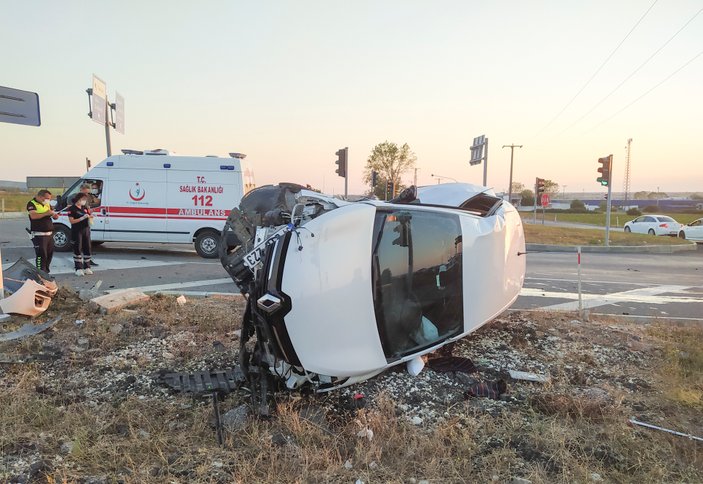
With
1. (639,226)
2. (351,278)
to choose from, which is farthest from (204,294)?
(639,226)

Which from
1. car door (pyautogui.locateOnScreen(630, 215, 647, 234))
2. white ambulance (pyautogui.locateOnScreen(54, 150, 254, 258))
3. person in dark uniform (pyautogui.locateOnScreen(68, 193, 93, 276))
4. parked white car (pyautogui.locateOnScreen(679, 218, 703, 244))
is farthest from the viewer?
car door (pyautogui.locateOnScreen(630, 215, 647, 234))

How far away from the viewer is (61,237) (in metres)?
11.8

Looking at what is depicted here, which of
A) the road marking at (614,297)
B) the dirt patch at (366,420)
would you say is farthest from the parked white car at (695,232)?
the dirt patch at (366,420)

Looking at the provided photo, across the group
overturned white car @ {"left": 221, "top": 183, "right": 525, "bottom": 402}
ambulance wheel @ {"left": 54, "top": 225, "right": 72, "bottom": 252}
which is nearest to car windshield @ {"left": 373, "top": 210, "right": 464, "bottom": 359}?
overturned white car @ {"left": 221, "top": 183, "right": 525, "bottom": 402}

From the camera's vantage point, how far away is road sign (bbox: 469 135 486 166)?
51.6 feet

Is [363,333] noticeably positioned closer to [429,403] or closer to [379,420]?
[379,420]

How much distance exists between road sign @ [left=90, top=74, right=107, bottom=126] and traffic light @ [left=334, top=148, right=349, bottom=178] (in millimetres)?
7707

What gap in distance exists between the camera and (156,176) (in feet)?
38.8

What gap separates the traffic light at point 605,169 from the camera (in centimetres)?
1709

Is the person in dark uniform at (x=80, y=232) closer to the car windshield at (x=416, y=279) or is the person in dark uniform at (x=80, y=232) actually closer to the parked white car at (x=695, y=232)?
the car windshield at (x=416, y=279)

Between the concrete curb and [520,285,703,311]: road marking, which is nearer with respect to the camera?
[520,285,703,311]: road marking

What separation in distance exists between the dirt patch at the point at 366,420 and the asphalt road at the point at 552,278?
3.18 metres

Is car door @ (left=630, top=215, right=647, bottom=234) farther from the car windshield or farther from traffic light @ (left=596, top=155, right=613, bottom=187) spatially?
the car windshield

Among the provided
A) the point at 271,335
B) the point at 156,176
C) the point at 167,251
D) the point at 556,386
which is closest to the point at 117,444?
the point at 271,335
